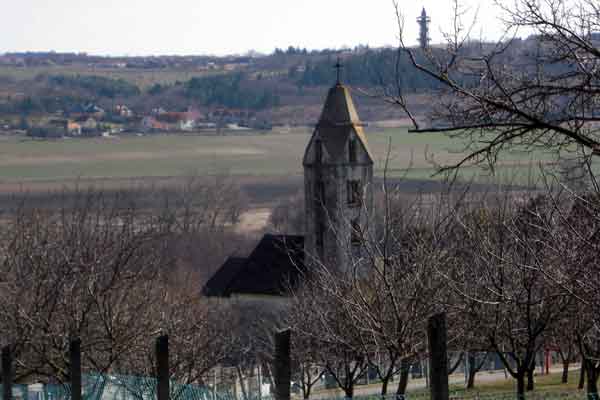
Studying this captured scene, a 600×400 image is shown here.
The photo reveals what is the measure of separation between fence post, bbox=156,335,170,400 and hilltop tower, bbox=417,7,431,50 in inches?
124

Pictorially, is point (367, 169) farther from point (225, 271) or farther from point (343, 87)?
point (225, 271)

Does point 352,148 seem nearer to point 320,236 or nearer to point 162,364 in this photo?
point 320,236

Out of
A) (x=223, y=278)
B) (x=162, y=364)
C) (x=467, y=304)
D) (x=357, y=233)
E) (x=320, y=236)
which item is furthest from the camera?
(x=223, y=278)

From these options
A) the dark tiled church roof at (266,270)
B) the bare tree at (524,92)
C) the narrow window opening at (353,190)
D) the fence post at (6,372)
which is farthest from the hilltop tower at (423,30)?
the dark tiled church roof at (266,270)

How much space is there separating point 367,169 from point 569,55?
1566 inches

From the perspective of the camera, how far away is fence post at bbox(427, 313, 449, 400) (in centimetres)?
862

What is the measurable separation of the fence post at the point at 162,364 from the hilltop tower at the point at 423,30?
3.14 m

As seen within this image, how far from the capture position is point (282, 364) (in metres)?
9.20

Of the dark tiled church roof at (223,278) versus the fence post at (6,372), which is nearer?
the fence post at (6,372)

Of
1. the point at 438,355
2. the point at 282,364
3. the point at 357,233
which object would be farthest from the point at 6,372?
the point at 357,233

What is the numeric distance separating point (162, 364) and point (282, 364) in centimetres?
162

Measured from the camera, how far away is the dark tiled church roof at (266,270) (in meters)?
49.2

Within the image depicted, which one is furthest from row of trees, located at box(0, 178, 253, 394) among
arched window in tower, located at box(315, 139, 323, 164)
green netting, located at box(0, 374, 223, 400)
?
arched window in tower, located at box(315, 139, 323, 164)

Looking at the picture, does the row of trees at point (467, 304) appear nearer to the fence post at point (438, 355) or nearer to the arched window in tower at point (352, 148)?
the fence post at point (438, 355)
